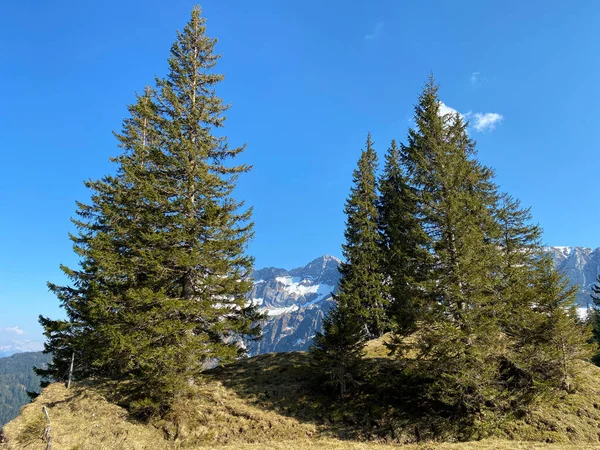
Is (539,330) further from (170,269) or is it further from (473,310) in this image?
(170,269)

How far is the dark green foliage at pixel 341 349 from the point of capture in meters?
17.2

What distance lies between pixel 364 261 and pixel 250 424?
13930mm

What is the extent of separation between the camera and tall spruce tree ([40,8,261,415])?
49.0 ft

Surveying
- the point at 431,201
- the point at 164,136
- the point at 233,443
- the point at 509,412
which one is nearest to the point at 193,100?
the point at 164,136

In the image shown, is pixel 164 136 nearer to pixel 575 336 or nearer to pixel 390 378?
pixel 390 378

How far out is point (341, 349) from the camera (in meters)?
17.4

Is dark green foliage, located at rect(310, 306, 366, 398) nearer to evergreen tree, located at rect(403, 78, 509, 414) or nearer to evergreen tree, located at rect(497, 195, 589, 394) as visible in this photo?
evergreen tree, located at rect(403, 78, 509, 414)

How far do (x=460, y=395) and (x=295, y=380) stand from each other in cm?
896

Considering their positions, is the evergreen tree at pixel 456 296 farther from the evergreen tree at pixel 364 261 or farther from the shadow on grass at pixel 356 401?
the evergreen tree at pixel 364 261

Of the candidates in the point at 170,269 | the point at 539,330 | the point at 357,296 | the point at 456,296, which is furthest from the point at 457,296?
the point at 170,269

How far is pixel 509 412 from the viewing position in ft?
46.8

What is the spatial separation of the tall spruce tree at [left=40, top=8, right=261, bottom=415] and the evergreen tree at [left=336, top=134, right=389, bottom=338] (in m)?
8.45

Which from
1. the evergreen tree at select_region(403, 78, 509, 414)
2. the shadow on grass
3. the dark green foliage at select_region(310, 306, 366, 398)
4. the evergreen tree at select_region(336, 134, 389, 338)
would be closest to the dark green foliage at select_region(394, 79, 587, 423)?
the evergreen tree at select_region(403, 78, 509, 414)

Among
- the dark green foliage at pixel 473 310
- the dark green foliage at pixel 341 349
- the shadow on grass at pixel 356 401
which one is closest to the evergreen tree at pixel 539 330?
the dark green foliage at pixel 473 310
